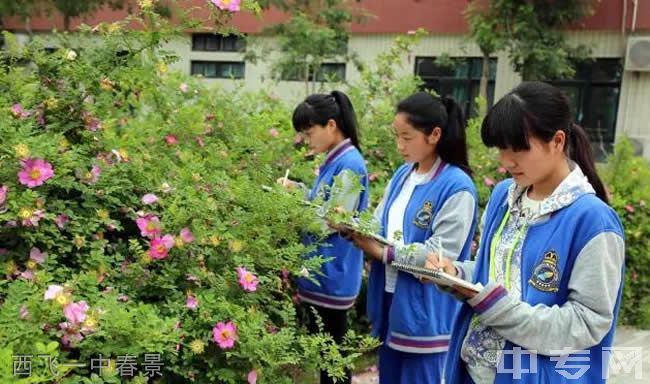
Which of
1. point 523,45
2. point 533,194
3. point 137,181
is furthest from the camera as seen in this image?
point 523,45

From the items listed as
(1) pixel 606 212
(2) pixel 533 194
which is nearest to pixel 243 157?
(2) pixel 533 194

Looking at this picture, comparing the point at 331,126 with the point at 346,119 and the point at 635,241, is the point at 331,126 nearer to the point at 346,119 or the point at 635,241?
the point at 346,119

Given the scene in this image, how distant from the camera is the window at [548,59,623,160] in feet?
51.5

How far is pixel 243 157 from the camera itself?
2732 millimetres

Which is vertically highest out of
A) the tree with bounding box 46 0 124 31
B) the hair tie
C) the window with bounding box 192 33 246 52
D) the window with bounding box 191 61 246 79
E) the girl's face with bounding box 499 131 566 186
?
the tree with bounding box 46 0 124 31

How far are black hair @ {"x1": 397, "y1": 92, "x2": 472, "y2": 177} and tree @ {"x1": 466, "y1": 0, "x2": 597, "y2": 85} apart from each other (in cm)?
1264

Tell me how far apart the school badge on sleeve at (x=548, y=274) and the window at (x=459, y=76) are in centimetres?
1550

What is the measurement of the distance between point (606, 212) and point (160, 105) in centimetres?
238

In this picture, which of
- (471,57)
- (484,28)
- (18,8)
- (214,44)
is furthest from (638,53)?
(18,8)

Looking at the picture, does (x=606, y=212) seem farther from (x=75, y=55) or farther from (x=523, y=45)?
(x=523, y=45)

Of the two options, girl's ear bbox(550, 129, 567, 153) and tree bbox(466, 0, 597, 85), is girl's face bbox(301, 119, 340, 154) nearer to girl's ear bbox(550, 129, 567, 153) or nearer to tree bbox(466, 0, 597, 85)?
girl's ear bbox(550, 129, 567, 153)

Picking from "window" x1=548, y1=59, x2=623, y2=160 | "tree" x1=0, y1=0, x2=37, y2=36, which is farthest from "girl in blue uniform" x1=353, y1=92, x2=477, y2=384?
"window" x1=548, y1=59, x2=623, y2=160

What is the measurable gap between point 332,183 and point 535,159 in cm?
121

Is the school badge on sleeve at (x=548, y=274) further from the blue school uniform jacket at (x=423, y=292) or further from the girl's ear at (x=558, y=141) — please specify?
the blue school uniform jacket at (x=423, y=292)
